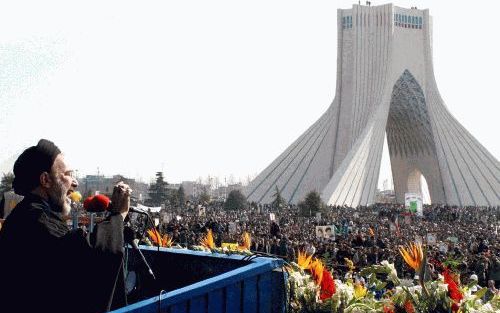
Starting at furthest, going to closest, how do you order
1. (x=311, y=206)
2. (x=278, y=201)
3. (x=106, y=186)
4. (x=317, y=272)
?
(x=278, y=201) → (x=311, y=206) → (x=106, y=186) → (x=317, y=272)

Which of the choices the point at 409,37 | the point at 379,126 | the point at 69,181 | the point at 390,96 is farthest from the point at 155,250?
the point at 409,37

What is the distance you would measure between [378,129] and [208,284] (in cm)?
3484

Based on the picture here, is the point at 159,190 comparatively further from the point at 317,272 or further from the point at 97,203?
the point at 97,203

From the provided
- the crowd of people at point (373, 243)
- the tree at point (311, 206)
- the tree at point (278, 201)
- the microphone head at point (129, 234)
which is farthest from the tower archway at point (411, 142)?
the microphone head at point (129, 234)

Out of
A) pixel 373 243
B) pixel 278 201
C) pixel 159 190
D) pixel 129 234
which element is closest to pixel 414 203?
pixel 278 201

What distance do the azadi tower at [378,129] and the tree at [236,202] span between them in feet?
3.34

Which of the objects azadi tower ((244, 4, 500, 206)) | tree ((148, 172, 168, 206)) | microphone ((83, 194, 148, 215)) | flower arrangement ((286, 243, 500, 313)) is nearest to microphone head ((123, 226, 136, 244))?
microphone ((83, 194, 148, 215))

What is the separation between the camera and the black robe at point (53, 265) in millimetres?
2229

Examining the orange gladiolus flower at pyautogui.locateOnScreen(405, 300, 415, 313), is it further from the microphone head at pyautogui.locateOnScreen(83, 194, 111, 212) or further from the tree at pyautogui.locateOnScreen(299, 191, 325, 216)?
the tree at pyautogui.locateOnScreen(299, 191, 325, 216)

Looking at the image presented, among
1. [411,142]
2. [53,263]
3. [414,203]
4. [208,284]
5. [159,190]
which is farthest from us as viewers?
[159,190]

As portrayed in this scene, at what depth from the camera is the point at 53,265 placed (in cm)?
224

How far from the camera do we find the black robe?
2.23 metres

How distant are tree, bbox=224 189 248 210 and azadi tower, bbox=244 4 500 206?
102 centimetres

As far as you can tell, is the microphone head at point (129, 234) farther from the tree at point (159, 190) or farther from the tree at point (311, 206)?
the tree at point (159, 190)
